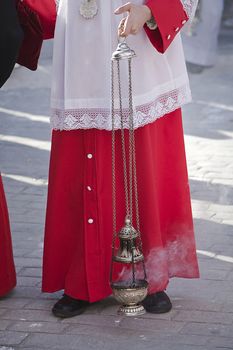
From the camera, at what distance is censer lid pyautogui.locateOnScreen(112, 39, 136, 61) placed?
13.1 feet

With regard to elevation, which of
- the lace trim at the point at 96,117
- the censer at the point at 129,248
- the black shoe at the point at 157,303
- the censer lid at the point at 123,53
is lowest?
the black shoe at the point at 157,303

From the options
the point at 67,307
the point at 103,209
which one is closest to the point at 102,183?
the point at 103,209

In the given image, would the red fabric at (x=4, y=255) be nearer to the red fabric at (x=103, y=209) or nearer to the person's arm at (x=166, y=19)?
the red fabric at (x=103, y=209)

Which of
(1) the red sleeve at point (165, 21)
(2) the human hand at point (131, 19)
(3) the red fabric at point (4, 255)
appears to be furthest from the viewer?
(3) the red fabric at point (4, 255)

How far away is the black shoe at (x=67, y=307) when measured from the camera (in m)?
4.59

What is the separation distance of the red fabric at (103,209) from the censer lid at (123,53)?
503 mm

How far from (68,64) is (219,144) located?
3774mm

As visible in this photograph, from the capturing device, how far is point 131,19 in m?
4.11

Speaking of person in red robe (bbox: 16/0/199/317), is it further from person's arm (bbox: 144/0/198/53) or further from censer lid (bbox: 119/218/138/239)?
censer lid (bbox: 119/218/138/239)

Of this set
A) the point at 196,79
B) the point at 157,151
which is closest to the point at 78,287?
Answer: the point at 157,151

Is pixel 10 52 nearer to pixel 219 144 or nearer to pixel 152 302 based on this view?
pixel 152 302

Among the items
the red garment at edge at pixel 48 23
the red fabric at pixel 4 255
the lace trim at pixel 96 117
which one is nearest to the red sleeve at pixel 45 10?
the red garment at edge at pixel 48 23

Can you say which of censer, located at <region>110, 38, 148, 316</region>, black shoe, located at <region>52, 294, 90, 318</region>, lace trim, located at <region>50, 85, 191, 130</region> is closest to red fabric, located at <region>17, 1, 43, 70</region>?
lace trim, located at <region>50, 85, 191, 130</region>

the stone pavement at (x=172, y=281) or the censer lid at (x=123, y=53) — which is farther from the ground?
the censer lid at (x=123, y=53)
